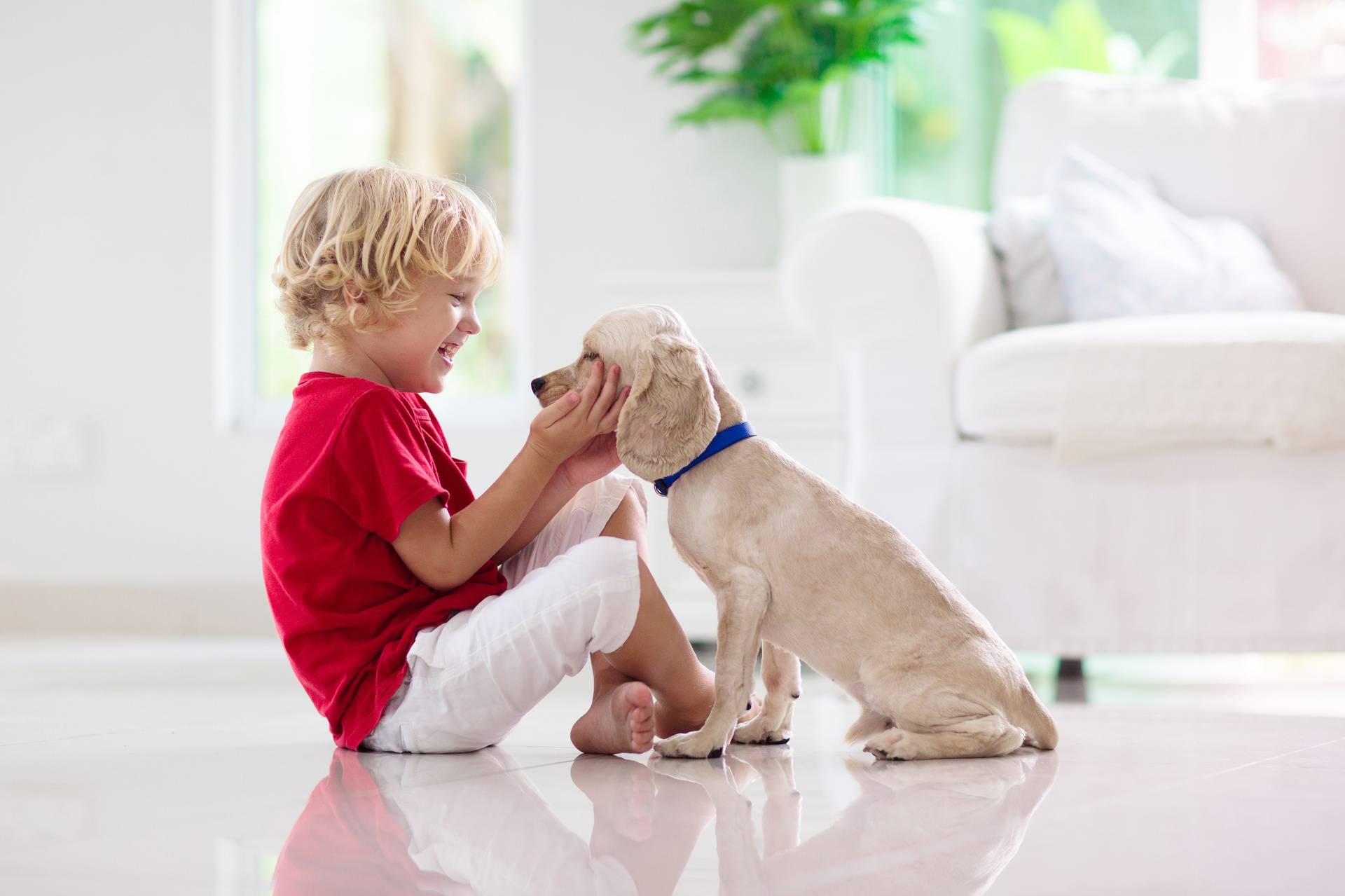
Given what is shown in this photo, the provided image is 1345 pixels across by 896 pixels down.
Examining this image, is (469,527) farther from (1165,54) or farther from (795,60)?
(1165,54)

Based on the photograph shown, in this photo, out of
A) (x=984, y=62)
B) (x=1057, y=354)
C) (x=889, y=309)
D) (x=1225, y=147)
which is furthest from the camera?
(x=984, y=62)

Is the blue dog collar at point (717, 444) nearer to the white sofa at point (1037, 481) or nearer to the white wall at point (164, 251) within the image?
the white sofa at point (1037, 481)

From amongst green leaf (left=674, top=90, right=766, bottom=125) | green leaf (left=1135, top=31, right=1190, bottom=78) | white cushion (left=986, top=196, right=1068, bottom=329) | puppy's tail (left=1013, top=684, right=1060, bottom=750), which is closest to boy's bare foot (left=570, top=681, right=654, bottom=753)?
puppy's tail (left=1013, top=684, right=1060, bottom=750)

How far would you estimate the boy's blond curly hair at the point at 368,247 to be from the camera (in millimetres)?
1693

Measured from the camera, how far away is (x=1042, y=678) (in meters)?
2.70

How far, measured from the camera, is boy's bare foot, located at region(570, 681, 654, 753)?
155 centimetres

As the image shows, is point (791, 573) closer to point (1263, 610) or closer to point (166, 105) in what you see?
point (1263, 610)

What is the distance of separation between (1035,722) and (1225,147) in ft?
6.66

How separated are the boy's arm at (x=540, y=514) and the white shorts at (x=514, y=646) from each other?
0.45 feet

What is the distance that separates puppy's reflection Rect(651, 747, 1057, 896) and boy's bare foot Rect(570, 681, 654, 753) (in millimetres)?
42

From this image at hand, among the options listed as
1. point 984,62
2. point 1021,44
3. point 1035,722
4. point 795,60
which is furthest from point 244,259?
point 1035,722

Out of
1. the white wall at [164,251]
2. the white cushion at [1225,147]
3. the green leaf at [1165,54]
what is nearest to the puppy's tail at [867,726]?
the white cushion at [1225,147]

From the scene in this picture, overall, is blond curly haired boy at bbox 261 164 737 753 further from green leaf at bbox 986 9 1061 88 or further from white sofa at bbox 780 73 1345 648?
green leaf at bbox 986 9 1061 88

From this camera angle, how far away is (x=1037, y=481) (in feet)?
7.73
